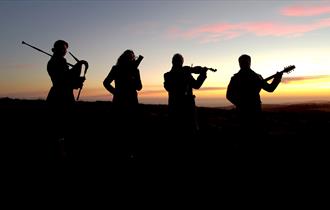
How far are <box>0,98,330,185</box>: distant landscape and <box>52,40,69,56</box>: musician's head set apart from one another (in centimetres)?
150

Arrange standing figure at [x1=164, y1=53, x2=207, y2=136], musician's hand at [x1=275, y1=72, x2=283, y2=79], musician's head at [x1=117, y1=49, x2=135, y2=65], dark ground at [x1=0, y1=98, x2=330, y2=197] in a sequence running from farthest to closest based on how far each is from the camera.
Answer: musician's head at [x1=117, y1=49, x2=135, y2=65], standing figure at [x1=164, y1=53, x2=207, y2=136], musician's hand at [x1=275, y1=72, x2=283, y2=79], dark ground at [x1=0, y1=98, x2=330, y2=197]

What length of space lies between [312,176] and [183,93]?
3.25m

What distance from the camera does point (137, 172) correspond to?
843 centimetres

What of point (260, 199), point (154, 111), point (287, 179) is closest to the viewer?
point (260, 199)

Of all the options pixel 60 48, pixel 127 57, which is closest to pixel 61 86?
pixel 60 48

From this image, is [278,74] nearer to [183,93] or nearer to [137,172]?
[183,93]

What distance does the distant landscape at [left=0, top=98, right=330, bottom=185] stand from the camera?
8.82 meters

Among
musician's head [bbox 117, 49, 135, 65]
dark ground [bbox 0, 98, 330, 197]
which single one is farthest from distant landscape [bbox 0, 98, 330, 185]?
musician's head [bbox 117, 49, 135, 65]

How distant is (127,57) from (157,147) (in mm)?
3538

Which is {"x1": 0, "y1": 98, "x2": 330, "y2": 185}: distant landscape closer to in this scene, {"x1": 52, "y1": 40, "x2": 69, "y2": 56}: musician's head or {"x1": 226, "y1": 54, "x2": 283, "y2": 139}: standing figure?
{"x1": 226, "y1": 54, "x2": 283, "y2": 139}: standing figure

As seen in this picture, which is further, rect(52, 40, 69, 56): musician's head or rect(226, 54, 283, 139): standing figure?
rect(52, 40, 69, 56): musician's head

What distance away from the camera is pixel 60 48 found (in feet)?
27.5

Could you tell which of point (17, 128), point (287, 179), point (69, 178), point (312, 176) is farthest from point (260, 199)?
point (17, 128)

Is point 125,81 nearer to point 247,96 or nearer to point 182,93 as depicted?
point 182,93
